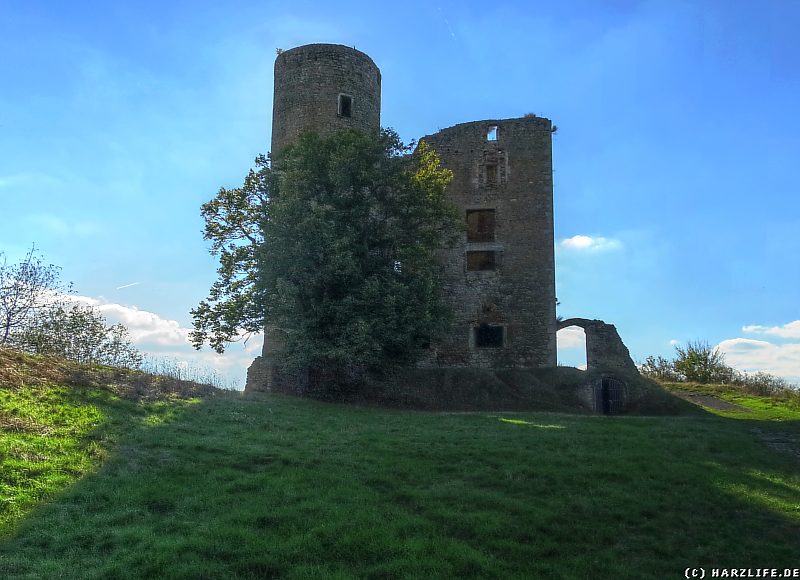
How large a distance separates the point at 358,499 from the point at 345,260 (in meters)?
11.7

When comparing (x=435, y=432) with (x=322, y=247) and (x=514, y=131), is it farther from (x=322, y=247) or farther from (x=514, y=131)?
(x=514, y=131)

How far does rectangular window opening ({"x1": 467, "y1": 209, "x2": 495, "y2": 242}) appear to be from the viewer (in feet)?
98.8

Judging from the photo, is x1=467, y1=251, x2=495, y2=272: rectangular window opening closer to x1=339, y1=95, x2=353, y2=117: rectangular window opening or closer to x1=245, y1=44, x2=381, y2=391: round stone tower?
x1=245, y1=44, x2=381, y2=391: round stone tower

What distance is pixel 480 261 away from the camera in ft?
99.0

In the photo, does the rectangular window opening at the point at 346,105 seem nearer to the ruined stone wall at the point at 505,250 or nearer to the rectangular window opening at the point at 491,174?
the ruined stone wall at the point at 505,250

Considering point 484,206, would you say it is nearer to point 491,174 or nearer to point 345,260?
point 491,174

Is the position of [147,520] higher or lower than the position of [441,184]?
lower

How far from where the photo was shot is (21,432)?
10453 millimetres

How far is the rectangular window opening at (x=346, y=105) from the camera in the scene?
29.0 meters

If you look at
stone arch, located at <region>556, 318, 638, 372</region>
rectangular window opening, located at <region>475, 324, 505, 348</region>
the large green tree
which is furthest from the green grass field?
rectangular window opening, located at <region>475, 324, 505, 348</region>

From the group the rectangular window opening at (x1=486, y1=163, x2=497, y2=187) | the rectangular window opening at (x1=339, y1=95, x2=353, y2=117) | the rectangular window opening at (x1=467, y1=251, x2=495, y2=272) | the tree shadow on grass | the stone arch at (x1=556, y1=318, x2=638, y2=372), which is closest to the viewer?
the tree shadow on grass

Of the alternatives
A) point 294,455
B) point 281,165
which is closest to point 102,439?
point 294,455

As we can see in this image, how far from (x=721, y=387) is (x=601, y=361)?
7.10 meters

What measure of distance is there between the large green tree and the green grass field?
6317mm
